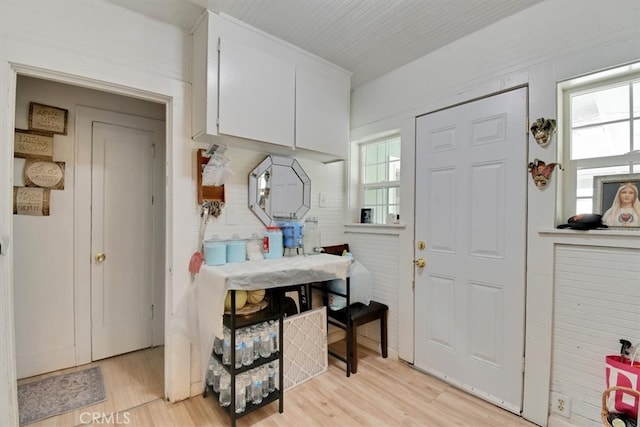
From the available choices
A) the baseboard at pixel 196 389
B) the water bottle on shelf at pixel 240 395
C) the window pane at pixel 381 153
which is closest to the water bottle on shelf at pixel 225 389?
the water bottle on shelf at pixel 240 395

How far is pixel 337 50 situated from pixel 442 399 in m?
2.72

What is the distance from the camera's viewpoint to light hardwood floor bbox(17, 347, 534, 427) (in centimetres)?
179

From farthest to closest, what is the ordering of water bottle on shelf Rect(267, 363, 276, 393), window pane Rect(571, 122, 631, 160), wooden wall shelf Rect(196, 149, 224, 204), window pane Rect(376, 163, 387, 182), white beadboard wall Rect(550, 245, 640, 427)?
window pane Rect(376, 163, 387, 182), wooden wall shelf Rect(196, 149, 224, 204), water bottle on shelf Rect(267, 363, 276, 393), window pane Rect(571, 122, 631, 160), white beadboard wall Rect(550, 245, 640, 427)

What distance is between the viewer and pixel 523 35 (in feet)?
5.98

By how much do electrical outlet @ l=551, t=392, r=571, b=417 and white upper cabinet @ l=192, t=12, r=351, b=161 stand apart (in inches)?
87.1

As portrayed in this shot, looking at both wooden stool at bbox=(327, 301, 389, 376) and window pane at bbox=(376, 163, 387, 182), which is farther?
window pane at bbox=(376, 163, 387, 182)

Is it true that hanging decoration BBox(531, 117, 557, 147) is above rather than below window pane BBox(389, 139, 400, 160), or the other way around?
below

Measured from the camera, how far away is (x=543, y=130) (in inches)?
68.0

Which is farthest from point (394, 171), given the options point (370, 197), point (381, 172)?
point (370, 197)

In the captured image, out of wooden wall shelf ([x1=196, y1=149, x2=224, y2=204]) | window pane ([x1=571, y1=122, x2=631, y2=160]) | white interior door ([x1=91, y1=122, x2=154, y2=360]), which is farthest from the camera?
white interior door ([x1=91, y1=122, x2=154, y2=360])

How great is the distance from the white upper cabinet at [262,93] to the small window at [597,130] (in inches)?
63.0

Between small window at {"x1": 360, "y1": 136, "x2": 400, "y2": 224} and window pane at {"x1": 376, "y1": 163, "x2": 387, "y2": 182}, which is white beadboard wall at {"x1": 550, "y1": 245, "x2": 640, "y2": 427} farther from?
window pane at {"x1": 376, "y1": 163, "x2": 387, "y2": 182}

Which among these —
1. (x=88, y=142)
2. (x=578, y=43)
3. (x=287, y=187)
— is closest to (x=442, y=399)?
(x=287, y=187)

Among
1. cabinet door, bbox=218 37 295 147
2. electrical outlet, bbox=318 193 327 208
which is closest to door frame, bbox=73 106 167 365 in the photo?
cabinet door, bbox=218 37 295 147
